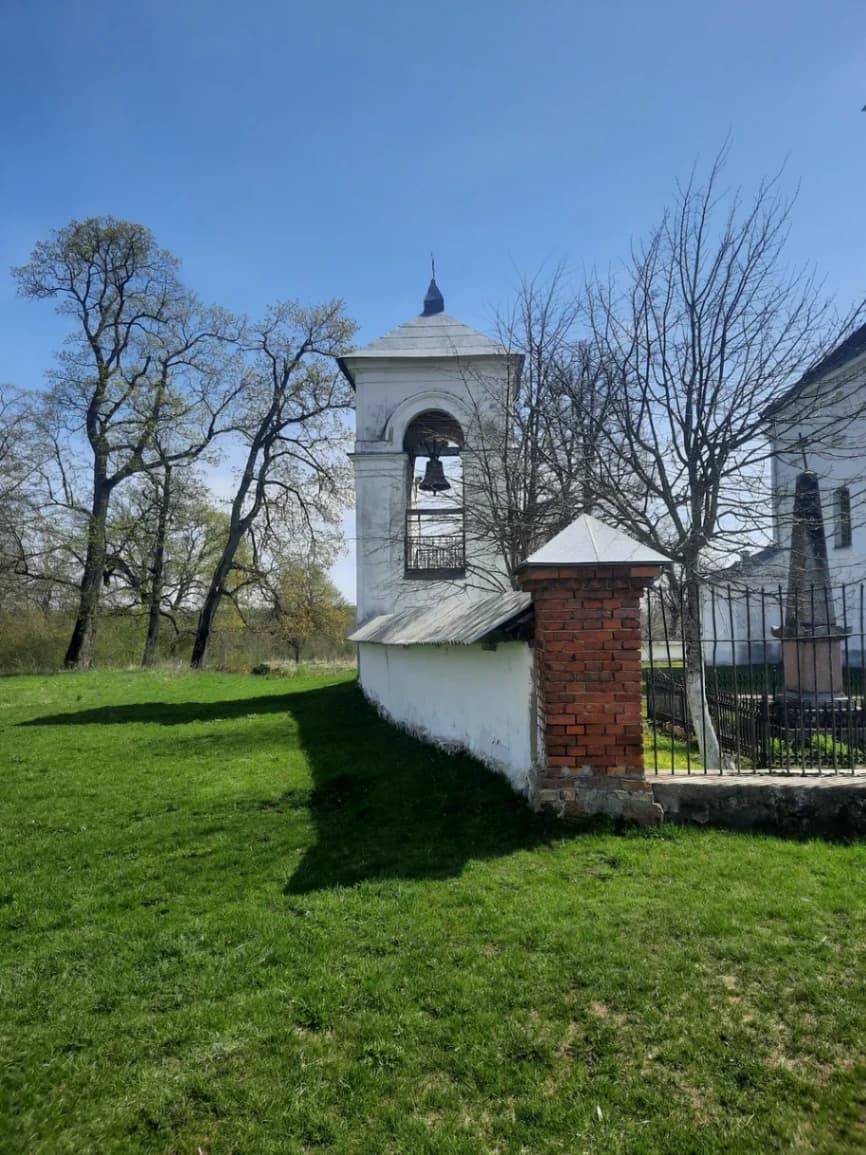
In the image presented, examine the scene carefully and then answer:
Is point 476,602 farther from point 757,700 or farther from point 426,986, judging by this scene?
point 426,986

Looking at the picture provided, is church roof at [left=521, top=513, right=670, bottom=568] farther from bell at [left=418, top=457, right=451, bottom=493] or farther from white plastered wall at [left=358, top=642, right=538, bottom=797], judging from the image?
bell at [left=418, top=457, right=451, bottom=493]

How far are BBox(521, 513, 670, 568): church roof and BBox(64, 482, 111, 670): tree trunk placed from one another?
1946 cm

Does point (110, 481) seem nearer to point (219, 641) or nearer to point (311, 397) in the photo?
point (311, 397)

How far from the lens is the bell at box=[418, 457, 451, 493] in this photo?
42.9ft

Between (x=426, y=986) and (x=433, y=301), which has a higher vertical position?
(x=433, y=301)

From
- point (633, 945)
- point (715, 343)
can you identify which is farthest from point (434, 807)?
point (715, 343)

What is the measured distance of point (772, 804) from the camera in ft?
15.5

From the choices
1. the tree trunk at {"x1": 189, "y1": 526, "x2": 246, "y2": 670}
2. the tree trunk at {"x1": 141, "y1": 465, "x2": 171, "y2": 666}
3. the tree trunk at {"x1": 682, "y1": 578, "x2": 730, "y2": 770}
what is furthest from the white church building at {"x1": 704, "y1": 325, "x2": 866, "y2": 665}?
the tree trunk at {"x1": 141, "y1": 465, "x2": 171, "y2": 666}

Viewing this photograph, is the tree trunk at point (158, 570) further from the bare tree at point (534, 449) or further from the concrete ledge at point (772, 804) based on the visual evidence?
the concrete ledge at point (772, 804)

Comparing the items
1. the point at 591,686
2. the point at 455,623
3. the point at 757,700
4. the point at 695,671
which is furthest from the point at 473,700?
the point at 757,700

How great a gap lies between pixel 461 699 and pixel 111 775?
368cm

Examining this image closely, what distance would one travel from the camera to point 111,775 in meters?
7.50

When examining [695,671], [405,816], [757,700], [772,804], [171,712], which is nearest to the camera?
[772,804]

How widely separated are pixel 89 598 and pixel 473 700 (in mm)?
17987
